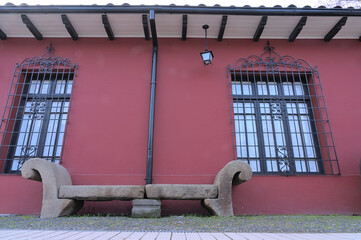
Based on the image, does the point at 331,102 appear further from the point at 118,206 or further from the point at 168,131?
the point at 118,206

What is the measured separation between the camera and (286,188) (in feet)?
12.1

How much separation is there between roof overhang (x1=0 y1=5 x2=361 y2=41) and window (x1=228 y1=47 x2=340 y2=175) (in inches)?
22.3

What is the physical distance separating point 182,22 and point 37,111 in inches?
123

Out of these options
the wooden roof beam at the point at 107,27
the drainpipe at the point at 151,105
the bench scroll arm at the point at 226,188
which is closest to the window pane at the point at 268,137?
the bench scroll arm at the point at 226,188

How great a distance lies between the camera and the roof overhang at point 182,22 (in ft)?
13.1

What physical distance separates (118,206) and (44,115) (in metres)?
2.18

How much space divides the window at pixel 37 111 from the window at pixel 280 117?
312 centimetres

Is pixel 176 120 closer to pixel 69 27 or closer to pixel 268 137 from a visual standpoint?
pixel 268 137

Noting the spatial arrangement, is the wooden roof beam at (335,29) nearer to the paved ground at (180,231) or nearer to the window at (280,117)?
the window at (280,117)

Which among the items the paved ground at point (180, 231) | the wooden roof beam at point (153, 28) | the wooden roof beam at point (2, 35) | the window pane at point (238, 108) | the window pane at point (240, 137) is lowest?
the paved ground at point (180, 231)

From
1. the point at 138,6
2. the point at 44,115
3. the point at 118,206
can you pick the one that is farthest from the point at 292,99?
the point at 44,115

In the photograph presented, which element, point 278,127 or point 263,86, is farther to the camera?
point 263,86

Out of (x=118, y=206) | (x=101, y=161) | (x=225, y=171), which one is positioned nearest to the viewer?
(x=225, y=171)

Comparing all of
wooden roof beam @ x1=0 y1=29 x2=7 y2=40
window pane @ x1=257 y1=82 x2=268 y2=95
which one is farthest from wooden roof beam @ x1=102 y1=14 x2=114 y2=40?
window pane @ x1=257 y1=82 x2=268 y2=95
